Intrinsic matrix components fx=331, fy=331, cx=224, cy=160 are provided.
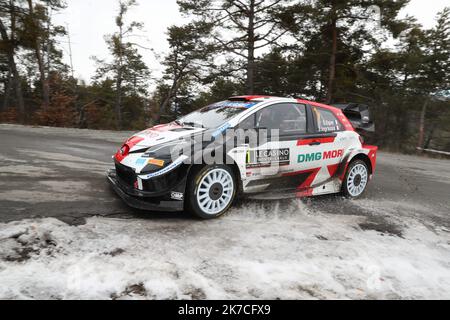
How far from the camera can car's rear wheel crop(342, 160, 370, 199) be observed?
5684mm

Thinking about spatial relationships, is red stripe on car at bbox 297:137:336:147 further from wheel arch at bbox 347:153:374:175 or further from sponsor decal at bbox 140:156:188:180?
sponsor decal at bbox 140:156:188:180

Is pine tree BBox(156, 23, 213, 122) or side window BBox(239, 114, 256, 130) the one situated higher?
pine tree BBox(156, 23, 213, 122)

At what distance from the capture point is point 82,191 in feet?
15.5

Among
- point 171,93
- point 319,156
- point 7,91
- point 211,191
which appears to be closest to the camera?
point 211,191

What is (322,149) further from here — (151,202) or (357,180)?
(151,202)

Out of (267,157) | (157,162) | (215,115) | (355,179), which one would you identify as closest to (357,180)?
(355,179)

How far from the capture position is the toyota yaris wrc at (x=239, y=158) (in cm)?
388

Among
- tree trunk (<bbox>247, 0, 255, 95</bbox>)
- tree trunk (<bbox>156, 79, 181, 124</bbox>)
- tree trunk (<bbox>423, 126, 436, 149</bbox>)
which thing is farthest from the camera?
tree trunk (<bbox>423, 126, 436, 149</bbox>)

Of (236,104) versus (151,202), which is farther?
(236,104)

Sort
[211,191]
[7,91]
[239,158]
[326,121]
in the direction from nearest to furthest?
[211,191] → [239,158] → [326,121] → [7,91]

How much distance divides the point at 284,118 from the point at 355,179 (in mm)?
1949

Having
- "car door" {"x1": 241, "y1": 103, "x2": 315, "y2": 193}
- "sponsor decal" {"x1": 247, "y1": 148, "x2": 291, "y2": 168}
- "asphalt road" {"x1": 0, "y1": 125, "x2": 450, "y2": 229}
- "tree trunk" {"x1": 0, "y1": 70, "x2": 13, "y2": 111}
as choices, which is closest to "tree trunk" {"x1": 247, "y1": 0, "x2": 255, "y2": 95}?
"asphalt road" {"x1": 0, "y1": 125, "x2": 450, "y2": 229}

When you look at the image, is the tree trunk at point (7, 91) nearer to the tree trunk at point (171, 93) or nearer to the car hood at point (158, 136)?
the tree trunk at point (171, 93)
